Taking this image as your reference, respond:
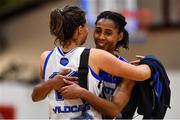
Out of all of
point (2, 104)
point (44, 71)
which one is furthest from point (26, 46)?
point (44, 71)

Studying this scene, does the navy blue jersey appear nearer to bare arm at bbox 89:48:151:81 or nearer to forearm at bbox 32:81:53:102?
bare arm at bbox 89:48:151:81

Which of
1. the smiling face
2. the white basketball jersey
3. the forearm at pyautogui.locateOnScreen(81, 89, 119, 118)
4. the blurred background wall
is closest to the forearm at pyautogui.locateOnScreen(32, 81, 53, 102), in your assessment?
the white basketball jersey

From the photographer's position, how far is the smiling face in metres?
3.19

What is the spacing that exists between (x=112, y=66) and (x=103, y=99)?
18cm

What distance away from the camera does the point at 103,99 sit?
3053 mm

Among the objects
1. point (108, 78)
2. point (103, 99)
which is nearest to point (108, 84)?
point (108, 78)

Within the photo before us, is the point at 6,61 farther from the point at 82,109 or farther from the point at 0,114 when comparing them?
the point at 82,109

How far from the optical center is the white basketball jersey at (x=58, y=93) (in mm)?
3074

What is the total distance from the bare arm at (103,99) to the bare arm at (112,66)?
0.31 feet

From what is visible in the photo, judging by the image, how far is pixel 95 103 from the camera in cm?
303

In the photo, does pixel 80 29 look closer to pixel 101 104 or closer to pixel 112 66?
pixel 112 66

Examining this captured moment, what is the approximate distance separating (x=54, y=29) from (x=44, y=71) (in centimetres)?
26

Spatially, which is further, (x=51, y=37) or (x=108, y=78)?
(x=51, y=37)

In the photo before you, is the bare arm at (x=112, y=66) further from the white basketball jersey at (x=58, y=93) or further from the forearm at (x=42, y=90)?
the forearm at (x=42, y=90)
